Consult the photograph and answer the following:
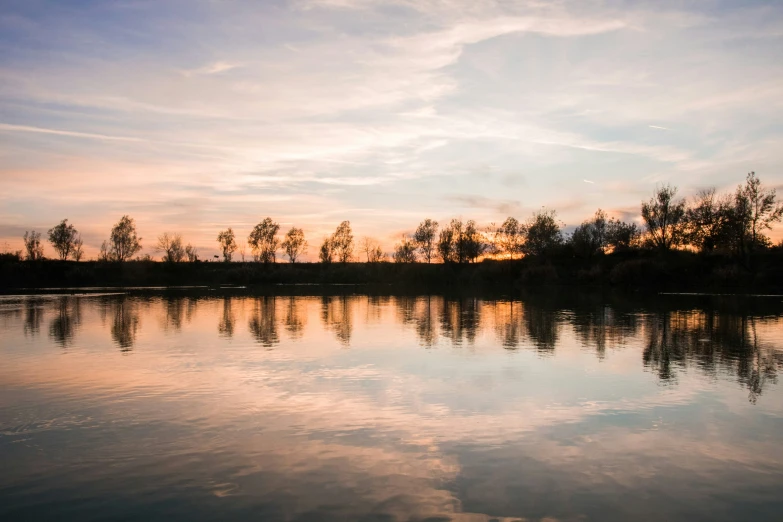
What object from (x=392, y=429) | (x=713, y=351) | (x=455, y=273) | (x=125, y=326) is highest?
(x=455, y=273)

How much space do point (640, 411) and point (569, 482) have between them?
4753 millimetres

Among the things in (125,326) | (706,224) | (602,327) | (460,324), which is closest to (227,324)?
(125,326)

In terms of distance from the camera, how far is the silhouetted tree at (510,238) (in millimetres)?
113812

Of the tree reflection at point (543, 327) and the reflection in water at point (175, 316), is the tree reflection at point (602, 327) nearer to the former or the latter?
the tree reflection at point (543, 327)

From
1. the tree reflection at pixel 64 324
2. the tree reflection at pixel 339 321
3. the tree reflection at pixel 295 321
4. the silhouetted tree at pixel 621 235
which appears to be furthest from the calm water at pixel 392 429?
the silhouetted tree at pixel 621 235

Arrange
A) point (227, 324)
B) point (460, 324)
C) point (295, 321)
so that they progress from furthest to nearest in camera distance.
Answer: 1. point (295, 321)
2. point (460, 324)
3. point (227, 324)

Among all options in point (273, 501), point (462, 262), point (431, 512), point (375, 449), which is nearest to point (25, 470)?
point (273, 501)

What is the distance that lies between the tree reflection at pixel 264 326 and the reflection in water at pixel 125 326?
488 centimetres

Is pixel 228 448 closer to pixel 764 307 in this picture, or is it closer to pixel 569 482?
pixel 569 482

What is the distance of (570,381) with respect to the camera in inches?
599

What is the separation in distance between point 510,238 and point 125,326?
312 ft

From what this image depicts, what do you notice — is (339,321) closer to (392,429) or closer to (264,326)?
(264,326)

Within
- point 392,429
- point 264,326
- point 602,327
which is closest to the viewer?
point 392,429

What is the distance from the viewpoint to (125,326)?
28484mm
